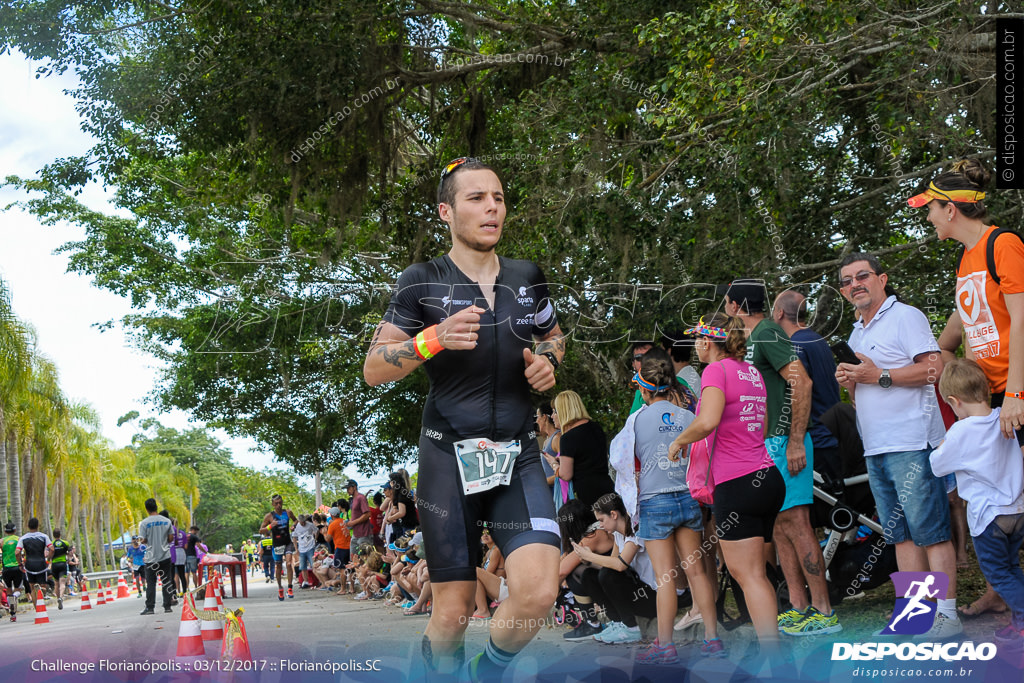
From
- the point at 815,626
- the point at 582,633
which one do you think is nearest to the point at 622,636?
the point at 582,633

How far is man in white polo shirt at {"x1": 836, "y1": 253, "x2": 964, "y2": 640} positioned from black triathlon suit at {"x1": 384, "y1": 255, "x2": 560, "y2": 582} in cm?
231

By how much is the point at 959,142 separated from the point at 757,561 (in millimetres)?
4931

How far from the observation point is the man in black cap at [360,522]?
16.1 metres

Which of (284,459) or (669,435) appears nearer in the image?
(669,435)

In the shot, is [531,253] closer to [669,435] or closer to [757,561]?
[669,435]

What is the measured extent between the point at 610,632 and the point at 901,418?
8.90ft

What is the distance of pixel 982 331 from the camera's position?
A: 4.80m

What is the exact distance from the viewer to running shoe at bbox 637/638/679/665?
5.37m

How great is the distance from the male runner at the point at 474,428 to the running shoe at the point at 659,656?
201 cm

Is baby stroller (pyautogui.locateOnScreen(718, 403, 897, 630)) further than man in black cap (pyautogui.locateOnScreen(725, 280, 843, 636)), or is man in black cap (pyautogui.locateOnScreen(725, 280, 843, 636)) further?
baby stroller (pyautogui.locateOnScreen(718, 403, 897, 630))

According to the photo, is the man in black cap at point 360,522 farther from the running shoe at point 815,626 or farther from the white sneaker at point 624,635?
the running shoe at point 815,626

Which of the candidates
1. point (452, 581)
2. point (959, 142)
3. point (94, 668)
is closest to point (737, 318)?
point (452, 581)

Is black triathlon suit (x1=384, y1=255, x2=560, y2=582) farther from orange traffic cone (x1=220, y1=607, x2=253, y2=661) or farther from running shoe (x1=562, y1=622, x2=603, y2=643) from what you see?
running shoe (x1=562, y1=622, x2=603, y2=643)

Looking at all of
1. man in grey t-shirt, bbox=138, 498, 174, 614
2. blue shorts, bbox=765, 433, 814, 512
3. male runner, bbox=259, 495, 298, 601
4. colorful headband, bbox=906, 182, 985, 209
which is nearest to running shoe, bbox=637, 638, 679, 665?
blue shorts, bbox=765, 433, 814, 512
